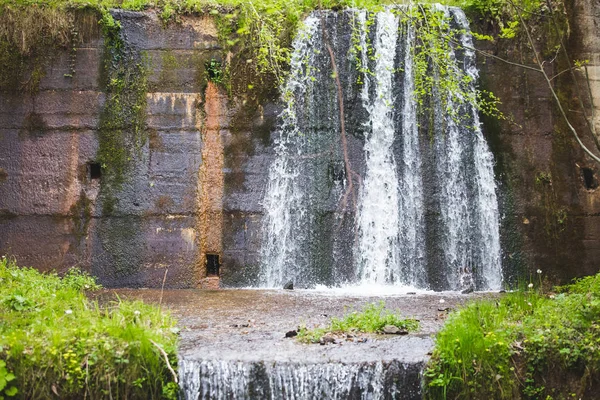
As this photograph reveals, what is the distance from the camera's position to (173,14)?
10.3 metres

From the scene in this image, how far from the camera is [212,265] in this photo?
31.8ft

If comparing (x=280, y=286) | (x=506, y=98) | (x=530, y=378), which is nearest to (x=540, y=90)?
(x=506, y=98)

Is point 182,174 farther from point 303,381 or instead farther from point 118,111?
point 303,381

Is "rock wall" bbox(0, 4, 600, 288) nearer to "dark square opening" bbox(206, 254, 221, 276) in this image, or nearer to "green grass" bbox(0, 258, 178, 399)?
"dark square opening" bbox(206, 254, 221, 276)

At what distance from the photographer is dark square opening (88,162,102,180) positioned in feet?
32.2

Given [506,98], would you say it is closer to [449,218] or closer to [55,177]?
[449,218]

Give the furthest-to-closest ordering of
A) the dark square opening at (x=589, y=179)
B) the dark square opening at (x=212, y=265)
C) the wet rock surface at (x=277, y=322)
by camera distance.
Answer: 1. the dark square opening at (x=589, y=179)
2. the dark square opening at (x=212, y=265)
3. the wet rock surface at (x=277, y=322)

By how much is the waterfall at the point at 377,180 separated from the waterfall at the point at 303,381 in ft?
15.9

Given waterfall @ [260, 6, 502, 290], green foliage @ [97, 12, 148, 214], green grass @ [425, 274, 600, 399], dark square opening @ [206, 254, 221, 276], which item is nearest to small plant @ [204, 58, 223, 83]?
green foliage @ [97, 12, 148, 214]

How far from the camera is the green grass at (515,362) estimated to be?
4434 millimetres

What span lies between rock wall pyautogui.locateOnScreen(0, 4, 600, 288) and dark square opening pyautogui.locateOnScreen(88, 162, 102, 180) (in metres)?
0.02

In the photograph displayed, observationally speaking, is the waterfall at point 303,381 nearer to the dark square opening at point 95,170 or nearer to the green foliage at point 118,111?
the green foliage at point 118,111

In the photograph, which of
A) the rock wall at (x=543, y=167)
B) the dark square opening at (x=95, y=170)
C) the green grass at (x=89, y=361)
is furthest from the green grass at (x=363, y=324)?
the dark square opening at (x=95, y=170)

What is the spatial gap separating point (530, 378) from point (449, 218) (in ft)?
17.5
